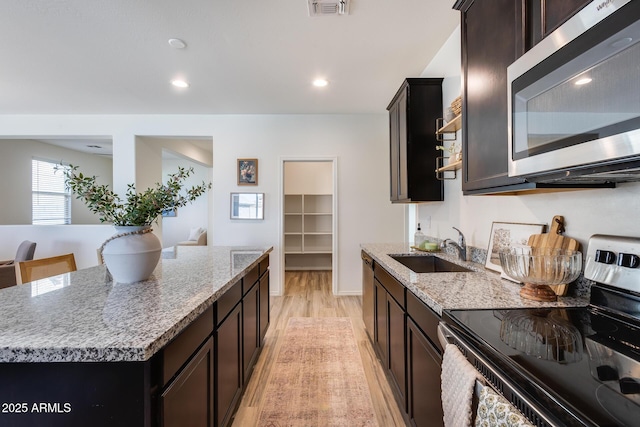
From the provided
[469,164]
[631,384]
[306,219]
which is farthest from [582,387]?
[306,219]

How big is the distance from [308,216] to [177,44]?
4.08 metres

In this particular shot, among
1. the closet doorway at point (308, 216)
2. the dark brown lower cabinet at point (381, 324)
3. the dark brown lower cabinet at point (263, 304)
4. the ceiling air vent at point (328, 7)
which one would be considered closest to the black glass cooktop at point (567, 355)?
the dark brown lower cabinet at point (381, 324)

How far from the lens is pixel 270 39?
238cm

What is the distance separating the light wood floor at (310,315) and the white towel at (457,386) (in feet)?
3.51

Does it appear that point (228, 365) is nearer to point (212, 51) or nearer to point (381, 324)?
point (381, 324)

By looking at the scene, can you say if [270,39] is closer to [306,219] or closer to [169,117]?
[169,117]

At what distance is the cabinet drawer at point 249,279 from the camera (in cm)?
185

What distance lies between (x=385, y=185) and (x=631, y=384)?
3731mm

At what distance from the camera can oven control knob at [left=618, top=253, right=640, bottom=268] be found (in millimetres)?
913

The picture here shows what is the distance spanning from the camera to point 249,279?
78.5 inches

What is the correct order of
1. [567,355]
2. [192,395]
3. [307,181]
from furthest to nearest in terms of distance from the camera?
[307,181]
[192,395]
[567,355]

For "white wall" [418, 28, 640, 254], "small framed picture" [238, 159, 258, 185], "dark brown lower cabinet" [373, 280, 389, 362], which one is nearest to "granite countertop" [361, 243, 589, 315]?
"white wall" [418, 28, 640, 254]

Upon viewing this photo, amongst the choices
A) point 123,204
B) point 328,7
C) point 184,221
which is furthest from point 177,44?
point 184,221

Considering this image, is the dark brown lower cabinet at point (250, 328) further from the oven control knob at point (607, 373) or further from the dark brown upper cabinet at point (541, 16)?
the dark brown upper cabinet at point (541, 16)
